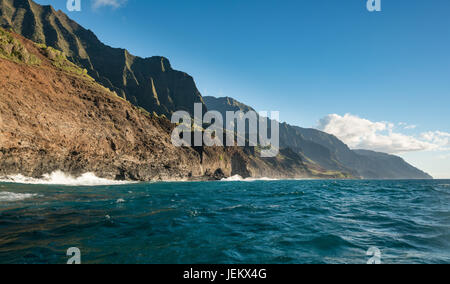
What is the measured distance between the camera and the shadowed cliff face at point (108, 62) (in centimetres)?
11689

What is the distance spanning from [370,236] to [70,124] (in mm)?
54813

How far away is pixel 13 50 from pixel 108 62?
119 metres

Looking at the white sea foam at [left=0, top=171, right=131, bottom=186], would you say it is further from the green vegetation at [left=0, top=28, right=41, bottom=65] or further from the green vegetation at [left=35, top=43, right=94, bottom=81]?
the green vegetation at [left=35, top=43, right=94, bottom=81]

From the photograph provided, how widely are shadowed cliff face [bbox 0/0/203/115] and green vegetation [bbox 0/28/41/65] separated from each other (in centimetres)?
7693

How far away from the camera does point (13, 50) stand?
44219 mm

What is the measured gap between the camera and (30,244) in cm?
693

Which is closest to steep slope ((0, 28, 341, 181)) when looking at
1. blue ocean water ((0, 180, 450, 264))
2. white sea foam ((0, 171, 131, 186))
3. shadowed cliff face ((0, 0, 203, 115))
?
white sea foam ((0, 171, 131, 186))

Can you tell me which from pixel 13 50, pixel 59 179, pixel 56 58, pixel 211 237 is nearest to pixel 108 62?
pixel 56 58

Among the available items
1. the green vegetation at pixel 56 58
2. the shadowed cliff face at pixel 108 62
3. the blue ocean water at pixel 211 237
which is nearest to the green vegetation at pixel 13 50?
the green vegetation at pixel 56 58

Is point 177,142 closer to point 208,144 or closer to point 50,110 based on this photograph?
point 208,144

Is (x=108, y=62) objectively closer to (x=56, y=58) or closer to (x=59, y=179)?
(x=56, y=58)

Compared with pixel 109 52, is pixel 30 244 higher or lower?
lower

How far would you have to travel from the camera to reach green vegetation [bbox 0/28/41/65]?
140ft
